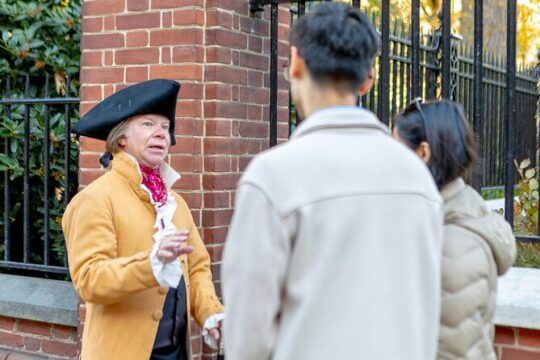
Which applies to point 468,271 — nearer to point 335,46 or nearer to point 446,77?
point 335,46

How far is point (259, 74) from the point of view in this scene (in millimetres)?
4535

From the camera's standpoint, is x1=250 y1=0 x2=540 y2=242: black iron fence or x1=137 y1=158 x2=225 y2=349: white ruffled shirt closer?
x1=137 y1=158 x2=225 y2=349: white ruffled shirt

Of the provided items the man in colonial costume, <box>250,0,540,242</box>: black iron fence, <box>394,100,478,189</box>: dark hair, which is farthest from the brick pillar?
<box>394,100,478,189</box>: dark hair

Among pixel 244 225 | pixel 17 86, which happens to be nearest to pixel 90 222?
pixel 244 225

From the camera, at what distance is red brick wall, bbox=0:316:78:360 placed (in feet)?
16.1

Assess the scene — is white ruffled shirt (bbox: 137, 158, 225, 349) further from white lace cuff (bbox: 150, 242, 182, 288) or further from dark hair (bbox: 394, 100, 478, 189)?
dark hair (bbox: 394, 100, 478, 189)

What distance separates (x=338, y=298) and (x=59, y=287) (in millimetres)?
3506

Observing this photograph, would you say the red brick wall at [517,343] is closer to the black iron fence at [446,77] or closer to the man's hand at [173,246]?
the black iron fence at [446,77]

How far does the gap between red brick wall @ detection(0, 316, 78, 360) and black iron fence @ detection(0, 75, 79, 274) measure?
342 millimetres

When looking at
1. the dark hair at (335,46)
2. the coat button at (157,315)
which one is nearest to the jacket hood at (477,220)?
the dark hair at (335,46)

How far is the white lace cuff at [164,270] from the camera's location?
119 inches

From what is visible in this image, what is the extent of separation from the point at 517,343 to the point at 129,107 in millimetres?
1907

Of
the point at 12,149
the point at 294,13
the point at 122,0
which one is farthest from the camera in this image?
the point at 12,149

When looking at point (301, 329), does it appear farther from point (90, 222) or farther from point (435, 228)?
point (90, 222)
